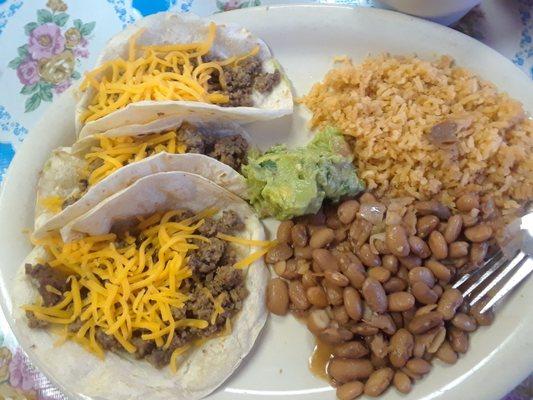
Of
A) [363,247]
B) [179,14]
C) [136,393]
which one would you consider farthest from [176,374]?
[179,14]

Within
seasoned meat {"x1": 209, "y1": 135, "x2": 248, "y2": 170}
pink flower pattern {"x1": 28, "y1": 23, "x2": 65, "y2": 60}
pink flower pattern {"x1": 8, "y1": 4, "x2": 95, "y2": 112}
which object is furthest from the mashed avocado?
pink flower pattern {"x1": 28, "y1": 23, "x2": 65, "y2": 60}

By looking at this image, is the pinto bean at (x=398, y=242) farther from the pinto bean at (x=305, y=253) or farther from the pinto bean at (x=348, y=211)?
the pinto bean at (x=305, y=253)

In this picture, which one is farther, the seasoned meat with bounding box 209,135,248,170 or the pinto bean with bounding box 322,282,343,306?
the seasoned meat with bounding box 209,135,248,170

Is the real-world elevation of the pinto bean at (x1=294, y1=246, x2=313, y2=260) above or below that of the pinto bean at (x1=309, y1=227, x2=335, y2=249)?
below

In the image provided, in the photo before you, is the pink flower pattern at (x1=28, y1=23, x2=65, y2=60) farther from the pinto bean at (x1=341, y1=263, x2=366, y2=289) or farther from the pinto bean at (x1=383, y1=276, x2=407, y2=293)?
the pinto bean at (x1=383, y1=276, x2=407, y2=293)

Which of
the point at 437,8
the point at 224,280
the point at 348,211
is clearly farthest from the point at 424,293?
the point at 437,8

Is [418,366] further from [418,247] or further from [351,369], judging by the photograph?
[418,247]

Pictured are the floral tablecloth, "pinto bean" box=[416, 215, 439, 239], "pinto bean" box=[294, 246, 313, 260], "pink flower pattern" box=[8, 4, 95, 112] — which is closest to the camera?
"pinto bean" box=[416, 215, 439, 239]
